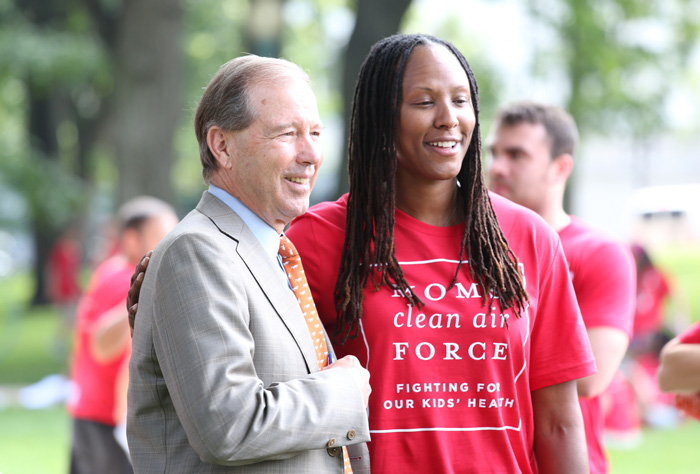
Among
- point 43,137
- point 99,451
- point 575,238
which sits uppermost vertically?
point 43,137

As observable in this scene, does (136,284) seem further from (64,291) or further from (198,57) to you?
(198,57)

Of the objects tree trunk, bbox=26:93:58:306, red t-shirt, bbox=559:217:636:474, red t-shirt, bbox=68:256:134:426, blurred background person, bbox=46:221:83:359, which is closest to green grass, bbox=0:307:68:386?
blurred background person, bbox=46:221:83:359

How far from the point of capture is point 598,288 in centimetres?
323

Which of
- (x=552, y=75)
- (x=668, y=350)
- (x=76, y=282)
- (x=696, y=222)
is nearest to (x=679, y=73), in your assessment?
(x=552, y=75)

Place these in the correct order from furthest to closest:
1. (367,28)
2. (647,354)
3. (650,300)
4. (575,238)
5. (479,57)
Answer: (479,57), (650,300), (647,354), (367,28), (575,238)

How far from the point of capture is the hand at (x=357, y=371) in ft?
6.91

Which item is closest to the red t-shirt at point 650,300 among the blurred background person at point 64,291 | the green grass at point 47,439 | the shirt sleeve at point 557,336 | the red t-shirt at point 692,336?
the green grass at point 47,439

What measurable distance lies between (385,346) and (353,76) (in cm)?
711

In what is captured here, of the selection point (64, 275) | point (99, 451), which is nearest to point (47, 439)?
point (99, 451)

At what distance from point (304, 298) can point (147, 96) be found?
9026 millimetres

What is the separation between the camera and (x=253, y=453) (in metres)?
1.90

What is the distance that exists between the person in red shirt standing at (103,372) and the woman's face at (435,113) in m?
3.44

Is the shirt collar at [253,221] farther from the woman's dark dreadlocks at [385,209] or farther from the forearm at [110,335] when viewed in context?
the forearm at [110,335]

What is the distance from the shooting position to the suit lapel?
6.80ft
